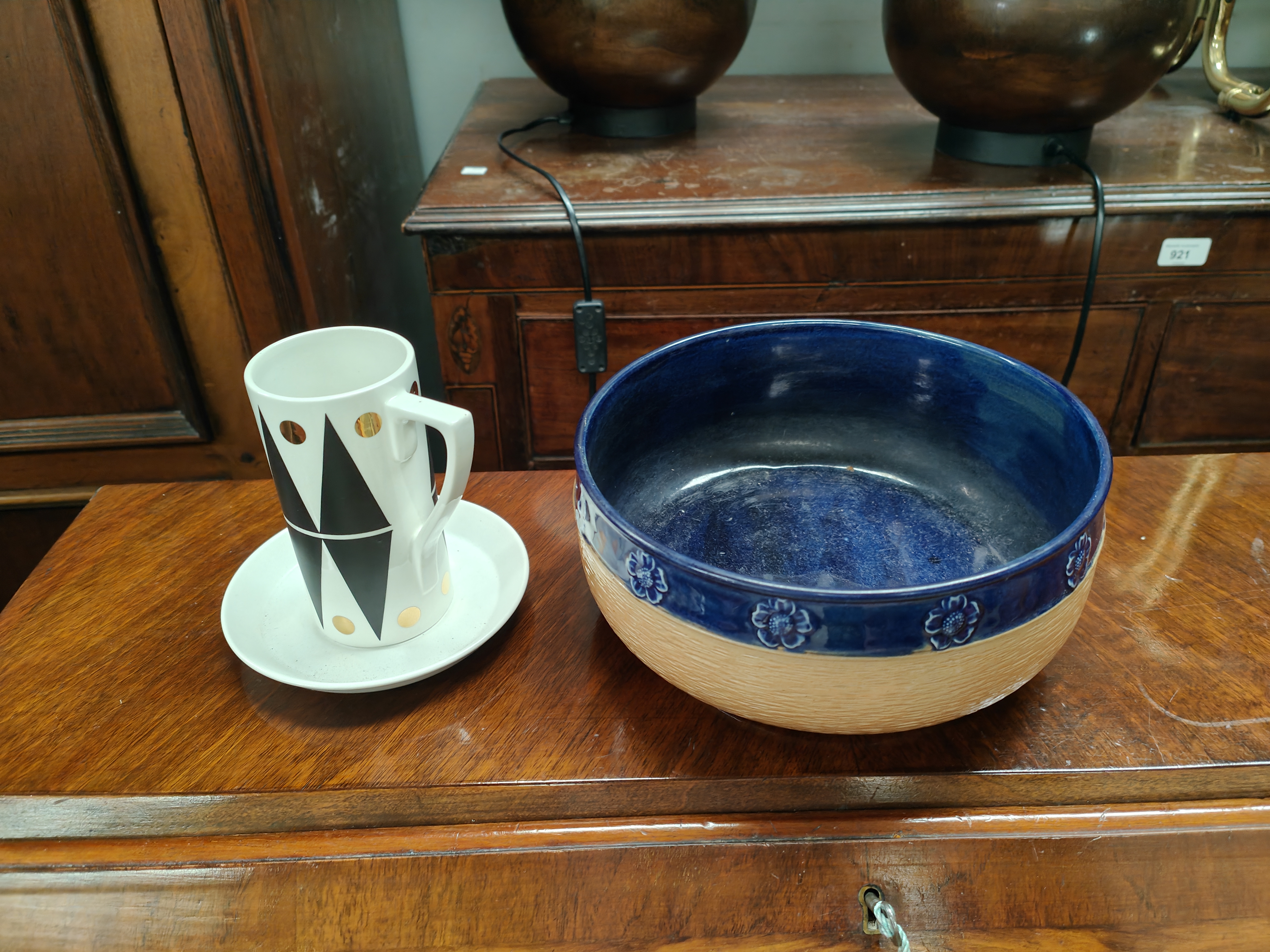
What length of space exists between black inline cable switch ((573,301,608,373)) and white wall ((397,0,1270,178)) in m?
0.61

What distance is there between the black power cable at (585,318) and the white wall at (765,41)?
460mm

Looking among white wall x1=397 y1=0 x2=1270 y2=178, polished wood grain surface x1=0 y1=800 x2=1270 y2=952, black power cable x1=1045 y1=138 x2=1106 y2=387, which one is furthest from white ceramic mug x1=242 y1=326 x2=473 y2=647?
white wall x1=397 y1=0 x2=1270 y2=178

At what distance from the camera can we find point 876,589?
283mm

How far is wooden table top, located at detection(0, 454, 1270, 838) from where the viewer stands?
0.36 m

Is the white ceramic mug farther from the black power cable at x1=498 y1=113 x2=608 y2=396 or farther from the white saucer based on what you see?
the black power cable at x1=498 y1=113 x2=608 y2=396

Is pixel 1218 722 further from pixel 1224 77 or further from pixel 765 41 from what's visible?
pixel 765 41

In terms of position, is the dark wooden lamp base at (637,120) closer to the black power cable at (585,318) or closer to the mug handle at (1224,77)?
the black power cable at (585,318)

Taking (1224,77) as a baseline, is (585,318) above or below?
below

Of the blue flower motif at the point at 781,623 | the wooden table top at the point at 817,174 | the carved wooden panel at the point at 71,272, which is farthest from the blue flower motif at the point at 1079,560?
the carved wooden panel at the point at 71,272

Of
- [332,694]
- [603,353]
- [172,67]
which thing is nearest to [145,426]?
[172,67]

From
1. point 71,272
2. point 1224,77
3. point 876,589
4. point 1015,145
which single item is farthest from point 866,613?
point 1224,77

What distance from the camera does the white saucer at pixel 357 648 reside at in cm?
39

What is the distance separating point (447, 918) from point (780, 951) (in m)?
0.14

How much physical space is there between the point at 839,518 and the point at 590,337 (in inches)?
17.5
